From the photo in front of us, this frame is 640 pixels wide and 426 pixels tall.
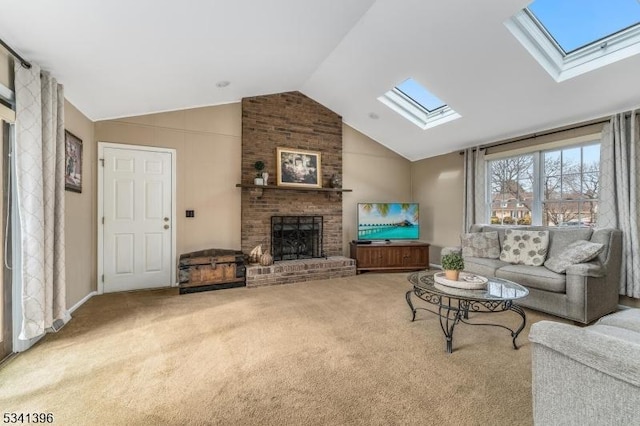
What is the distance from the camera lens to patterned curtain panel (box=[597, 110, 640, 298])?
3.08 metres

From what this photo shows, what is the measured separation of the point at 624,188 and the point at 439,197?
260cm

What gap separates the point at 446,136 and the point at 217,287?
14.1 feet

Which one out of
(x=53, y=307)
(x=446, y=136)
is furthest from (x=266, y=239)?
(x=446, y=136)

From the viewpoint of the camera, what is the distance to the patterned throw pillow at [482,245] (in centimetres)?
384

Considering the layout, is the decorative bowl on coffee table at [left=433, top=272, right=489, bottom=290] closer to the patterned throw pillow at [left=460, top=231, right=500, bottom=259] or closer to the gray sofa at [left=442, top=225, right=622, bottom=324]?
the gray sofa at [left=442, top=225, right=622, bottom=324]

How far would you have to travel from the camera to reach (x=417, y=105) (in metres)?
4.73

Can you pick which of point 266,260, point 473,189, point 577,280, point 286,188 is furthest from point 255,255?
point 577,280

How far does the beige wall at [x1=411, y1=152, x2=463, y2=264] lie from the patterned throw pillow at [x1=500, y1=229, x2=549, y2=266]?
55.5 inches

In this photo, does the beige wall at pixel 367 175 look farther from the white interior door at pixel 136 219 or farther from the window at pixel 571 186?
the white interior door at pixel 136 219

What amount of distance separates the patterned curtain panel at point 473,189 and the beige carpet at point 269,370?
213 centimetres

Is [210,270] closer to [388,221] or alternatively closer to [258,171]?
[258,171]

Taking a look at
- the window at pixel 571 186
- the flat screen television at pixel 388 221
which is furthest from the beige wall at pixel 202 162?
the window at pixel 571 186

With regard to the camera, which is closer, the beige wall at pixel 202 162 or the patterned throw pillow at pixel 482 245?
the patterned throw pillow at pixel 482 245

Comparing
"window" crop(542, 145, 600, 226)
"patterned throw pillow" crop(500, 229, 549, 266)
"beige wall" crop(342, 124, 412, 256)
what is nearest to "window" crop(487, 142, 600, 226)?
"window" crop(542, 145, 600, 226)
